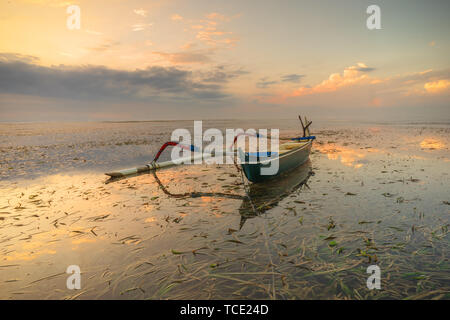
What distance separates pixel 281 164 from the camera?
35.7 ft

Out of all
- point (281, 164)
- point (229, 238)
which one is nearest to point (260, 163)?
point (281, 164)

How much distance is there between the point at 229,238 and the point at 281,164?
620 centimetres

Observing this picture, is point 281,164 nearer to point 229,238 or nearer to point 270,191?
point 270,191

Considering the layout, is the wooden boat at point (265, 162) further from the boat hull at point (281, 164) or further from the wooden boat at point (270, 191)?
the wooden boat at point (270, 191)

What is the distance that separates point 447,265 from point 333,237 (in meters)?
2.05

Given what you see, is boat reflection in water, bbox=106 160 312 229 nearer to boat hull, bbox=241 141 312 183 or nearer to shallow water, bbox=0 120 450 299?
shallow water, bbox=0 120 450 299

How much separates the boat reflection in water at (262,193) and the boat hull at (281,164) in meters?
0.37

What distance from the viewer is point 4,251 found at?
17.1ft

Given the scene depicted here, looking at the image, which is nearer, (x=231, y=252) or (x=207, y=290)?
(x=207, y=290)

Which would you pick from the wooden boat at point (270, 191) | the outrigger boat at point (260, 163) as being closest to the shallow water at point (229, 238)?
the wooden boat at point (270, 191)

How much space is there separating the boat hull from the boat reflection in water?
0.37 m

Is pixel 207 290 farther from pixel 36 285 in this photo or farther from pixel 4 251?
pixel 4 251

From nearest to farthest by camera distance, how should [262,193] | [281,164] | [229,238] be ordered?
[229,238] < [262,193] < [281,164]
